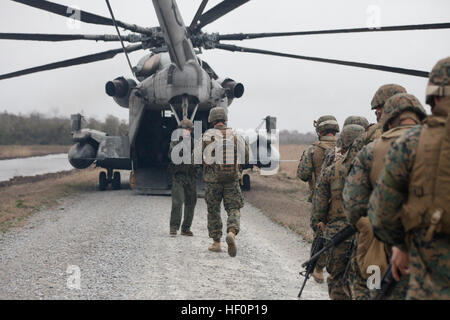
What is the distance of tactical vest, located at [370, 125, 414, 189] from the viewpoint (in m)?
2.70

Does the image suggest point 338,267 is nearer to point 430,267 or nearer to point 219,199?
point 430,267


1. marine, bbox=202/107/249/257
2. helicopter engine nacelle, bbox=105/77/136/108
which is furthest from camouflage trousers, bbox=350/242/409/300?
helicopter engine nacelle, bbox=105/77/136/108

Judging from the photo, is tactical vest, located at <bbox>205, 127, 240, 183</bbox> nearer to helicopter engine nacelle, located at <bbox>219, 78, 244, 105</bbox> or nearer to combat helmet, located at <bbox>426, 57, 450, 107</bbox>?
combat helmet, located at <bbox>426, 57, 450, 107</bbox>

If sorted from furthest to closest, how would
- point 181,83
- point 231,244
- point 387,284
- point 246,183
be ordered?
point 246,183 < point 181,83 < point 231,244 < point 387,284

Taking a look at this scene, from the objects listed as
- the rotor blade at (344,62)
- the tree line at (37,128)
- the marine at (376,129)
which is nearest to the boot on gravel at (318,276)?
the marine at (376,129)

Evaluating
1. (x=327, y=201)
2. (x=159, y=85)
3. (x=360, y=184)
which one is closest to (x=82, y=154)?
(x=159, y=85)

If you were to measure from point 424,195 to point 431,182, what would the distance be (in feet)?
0.24

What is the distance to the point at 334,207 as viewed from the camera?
4.20 metres

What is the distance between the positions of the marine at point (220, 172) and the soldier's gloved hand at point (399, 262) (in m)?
3.85

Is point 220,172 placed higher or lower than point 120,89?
lower

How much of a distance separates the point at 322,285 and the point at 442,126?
340cm

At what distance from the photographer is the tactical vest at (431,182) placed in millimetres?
2145

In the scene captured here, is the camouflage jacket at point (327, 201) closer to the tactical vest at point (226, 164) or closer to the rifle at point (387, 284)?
the rifle at point (387, 284)

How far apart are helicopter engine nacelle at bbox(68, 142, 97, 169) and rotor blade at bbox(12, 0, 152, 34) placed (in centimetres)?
553
